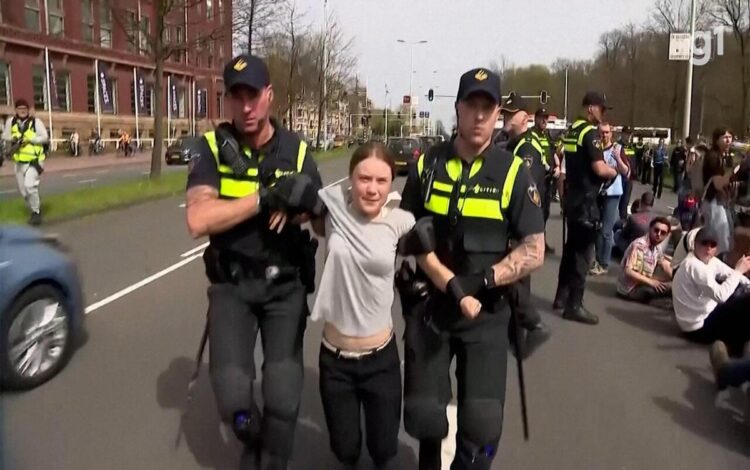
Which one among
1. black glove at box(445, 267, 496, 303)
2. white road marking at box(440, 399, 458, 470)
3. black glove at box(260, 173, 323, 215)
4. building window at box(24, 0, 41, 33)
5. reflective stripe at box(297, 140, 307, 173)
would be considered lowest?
white road marking at box(440, 399, 458, 470)

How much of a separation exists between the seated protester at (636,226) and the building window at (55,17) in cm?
4410

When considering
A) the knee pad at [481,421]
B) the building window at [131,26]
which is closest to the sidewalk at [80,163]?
the building window at [131,26]

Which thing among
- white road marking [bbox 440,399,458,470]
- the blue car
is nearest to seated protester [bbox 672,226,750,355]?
white road marking [bbox 440,399,458,470]

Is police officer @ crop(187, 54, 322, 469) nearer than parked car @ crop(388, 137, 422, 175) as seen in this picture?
Yes

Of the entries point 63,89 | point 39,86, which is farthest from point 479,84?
point 63,89

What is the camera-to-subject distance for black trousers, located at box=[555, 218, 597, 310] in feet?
23.1

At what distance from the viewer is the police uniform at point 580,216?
7082 millimetres

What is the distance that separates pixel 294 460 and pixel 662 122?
59011 millimetres

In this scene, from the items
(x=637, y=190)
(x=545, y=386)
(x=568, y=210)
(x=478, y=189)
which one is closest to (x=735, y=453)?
(x=545, y=386)

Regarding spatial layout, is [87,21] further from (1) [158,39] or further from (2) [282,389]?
(2) [282,389]

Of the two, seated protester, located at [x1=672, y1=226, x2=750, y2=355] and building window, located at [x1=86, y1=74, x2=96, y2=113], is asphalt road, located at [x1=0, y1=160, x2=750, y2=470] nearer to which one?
seated protester, located at [x1=672, y1=226, x2=750, y2=355]

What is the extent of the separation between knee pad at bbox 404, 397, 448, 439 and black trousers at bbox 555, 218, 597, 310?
403cm

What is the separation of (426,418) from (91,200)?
586 inches

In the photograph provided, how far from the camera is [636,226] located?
32.2 feet
